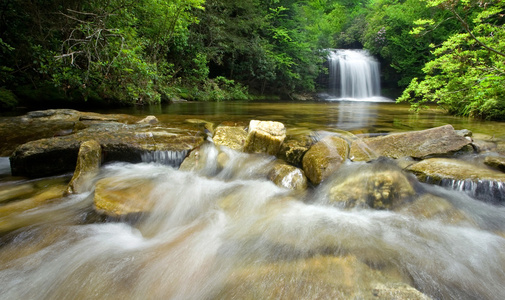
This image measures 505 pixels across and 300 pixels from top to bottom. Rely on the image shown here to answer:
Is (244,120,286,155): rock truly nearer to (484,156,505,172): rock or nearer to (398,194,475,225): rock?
(398,194,475,225): rock

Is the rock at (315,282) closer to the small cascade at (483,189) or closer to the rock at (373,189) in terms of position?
the rock at (373,189)

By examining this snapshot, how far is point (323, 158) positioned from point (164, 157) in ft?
7.94

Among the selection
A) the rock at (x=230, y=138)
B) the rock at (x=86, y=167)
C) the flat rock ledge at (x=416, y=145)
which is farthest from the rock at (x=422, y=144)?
the rock at (x=86, y=167)

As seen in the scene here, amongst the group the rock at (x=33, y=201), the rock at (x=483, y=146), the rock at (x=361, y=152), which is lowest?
the rock at (x=33, y=201)

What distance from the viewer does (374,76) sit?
76.5 ft

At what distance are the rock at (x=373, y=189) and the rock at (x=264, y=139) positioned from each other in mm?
1150

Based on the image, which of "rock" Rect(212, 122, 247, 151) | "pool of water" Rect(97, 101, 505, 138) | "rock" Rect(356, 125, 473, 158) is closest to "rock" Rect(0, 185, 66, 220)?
"rock" Rect(212, 122, 247, 151)

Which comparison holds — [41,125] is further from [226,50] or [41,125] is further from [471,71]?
[226,50]

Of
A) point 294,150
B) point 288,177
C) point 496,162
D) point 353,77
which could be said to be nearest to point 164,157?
point 288,177

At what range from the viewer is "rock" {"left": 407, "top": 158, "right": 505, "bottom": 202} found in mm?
2668

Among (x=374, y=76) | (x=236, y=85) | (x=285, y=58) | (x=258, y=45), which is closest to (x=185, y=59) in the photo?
(x=236, y=85)

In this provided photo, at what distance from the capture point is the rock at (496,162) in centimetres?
296

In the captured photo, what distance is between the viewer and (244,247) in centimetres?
221

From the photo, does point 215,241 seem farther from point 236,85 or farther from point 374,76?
point 374,76
